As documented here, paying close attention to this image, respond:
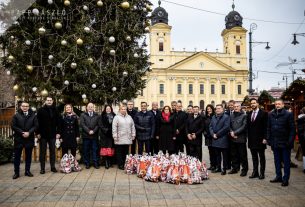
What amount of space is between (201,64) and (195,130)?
70427 mm

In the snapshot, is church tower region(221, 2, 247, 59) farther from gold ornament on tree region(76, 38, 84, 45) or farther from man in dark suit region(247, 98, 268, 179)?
man in dark suit region(247, 98, 268, 179)

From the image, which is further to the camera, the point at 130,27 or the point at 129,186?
the point at 130,27

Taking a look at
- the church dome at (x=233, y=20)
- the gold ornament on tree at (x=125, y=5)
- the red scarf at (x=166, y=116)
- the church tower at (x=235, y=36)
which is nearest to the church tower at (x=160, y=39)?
the church tower at (x=235, y=36)

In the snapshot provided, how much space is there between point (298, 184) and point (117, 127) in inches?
195

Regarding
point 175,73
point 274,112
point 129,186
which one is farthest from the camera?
point 175,73

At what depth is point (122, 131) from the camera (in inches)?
396

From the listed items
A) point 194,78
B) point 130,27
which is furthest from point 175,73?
point 130,27

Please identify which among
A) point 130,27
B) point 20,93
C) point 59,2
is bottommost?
point 20,93

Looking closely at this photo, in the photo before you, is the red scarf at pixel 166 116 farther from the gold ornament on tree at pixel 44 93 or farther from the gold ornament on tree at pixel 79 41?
the gold ornament on tree at pixel 44 93

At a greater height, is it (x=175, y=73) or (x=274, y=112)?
(x=175, y=73)

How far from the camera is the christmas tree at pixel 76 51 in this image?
10594 millimetres

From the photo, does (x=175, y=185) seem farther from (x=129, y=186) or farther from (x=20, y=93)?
(x=20, y=93)

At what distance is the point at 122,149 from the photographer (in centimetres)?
1038

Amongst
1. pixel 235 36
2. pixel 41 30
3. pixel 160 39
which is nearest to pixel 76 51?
pixel 41 30
